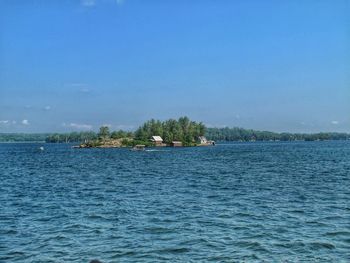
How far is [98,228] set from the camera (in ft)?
89.3

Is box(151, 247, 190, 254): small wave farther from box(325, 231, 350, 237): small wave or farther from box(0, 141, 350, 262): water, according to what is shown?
box(325, 231, 350, 237): small wave

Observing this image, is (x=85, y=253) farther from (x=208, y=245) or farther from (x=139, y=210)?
(x=139, y=210)

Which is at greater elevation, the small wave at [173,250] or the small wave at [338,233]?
the small wave at [338,233]

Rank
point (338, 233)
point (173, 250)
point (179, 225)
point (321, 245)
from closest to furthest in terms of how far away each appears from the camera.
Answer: point (173, 250) → point (321, 245) → point (338, 233) → point (179, 225)

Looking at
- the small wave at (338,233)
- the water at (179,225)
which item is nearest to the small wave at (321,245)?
the water at (179,225)

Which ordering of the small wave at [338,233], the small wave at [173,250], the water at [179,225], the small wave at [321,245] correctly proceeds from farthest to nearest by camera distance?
the small wave at [338,233] < the small wave at [321,245] < the small wave at [173,250] < the water at [179,225]

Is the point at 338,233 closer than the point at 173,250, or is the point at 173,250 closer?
the point at 173,250

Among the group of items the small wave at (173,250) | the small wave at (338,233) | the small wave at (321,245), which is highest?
the small wave at (338,233)

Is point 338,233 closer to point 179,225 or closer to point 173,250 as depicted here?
point 179,225

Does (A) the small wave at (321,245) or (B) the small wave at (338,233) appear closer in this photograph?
(A) the small wave at (321,245)

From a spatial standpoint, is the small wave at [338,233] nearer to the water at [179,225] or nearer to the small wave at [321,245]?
the water at [179,225]

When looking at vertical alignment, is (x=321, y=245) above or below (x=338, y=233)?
below

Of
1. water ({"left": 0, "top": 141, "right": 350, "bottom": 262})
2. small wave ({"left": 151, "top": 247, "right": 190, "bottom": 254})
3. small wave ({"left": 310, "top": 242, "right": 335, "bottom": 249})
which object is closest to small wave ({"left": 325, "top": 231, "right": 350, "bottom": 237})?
water ({"left": 0, "top": 141, "right": 350, "bottom": 262})

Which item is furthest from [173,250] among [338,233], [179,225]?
[338,233]
